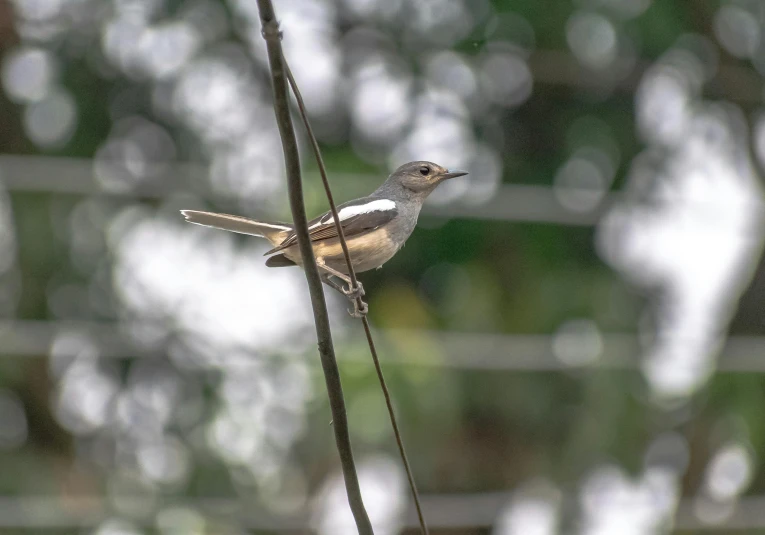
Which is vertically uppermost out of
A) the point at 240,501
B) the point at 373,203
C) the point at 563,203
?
the point at 563,203

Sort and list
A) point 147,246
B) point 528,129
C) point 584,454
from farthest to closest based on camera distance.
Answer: point 528,129 → point 147,246 → point 584,454

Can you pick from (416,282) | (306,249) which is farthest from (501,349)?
(306,249)

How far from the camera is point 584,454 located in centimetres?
1162

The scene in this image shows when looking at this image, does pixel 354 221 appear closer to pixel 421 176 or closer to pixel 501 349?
pixel 421 176

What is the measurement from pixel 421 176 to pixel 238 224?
1.16 metres

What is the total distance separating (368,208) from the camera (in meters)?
5.66

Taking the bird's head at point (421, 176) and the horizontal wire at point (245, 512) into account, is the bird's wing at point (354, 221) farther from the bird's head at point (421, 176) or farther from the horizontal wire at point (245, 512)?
the horizontal wire at point (245, 512)

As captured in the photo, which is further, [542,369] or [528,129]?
[528,129]

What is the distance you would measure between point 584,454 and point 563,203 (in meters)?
2.97

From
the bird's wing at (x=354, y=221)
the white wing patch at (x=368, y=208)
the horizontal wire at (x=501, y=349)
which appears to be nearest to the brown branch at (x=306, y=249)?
the bird's wing at (x=354, y=221)

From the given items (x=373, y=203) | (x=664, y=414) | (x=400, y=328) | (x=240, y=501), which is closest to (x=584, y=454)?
(x=664, y=414)

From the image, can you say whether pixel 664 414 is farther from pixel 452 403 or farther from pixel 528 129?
pixel 528 129

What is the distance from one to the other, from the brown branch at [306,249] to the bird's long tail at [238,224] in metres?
2.17

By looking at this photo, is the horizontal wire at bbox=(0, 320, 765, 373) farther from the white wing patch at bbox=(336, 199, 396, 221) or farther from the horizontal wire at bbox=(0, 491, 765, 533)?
the white wing patch at bbox=(336, 199, 396, 221)
